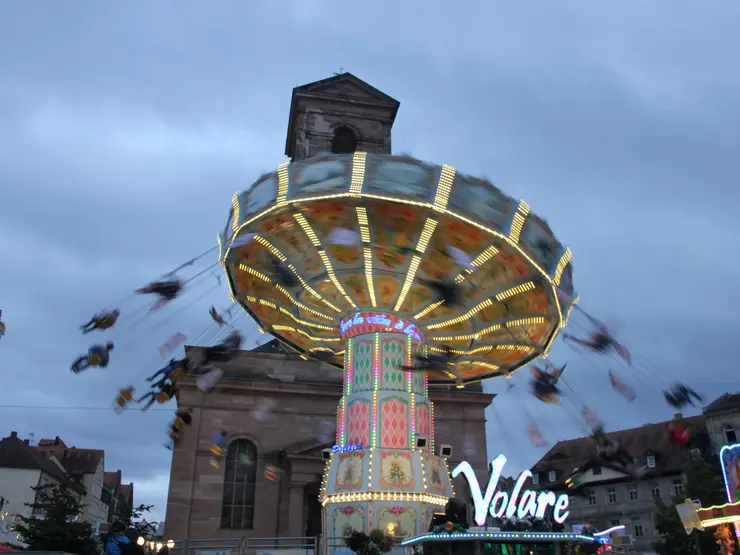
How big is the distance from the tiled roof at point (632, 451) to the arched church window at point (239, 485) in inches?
1060

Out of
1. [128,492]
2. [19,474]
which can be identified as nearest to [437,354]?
[19,474]

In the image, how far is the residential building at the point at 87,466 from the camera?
194 ft

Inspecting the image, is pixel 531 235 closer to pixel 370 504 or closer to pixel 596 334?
pixel 596 334

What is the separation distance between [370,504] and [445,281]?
582 cm

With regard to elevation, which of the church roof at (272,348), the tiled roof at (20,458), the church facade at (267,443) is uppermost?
the church roof at (272,348)

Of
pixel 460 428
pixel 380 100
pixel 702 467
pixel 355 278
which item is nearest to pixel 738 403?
pixel 702 467

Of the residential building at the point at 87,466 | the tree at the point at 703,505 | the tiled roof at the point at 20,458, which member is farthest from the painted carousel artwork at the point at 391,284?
the residential building at the point at 87,466

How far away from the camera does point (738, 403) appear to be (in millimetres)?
42250

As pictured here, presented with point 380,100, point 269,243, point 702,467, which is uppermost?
point 380,100

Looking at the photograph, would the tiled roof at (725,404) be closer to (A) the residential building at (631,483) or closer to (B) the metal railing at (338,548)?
(A) the residential building at (631,483)

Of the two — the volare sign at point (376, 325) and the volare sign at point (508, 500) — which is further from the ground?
the volare sign at point (376, 325)

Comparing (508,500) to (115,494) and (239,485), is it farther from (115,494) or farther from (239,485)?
(115,494)

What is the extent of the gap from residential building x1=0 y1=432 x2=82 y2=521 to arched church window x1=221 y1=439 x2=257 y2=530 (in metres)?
23.0

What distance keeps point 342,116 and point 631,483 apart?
29758 mm
